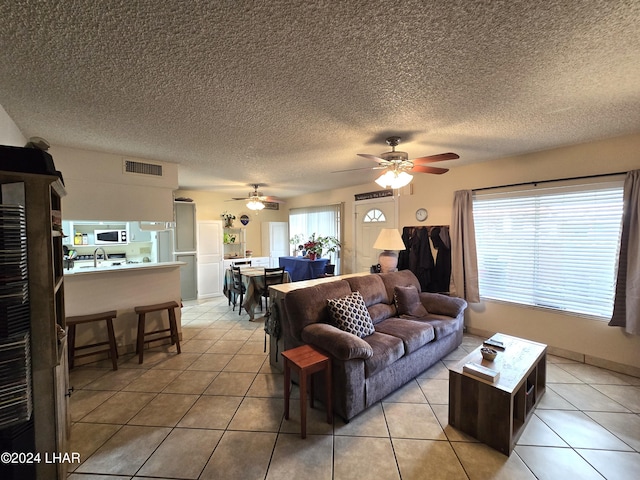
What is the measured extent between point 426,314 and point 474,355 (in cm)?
96

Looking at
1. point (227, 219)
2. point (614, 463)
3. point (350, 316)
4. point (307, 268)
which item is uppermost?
point (227, 219)

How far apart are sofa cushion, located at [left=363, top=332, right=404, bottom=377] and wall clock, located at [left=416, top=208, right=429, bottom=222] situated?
241cm

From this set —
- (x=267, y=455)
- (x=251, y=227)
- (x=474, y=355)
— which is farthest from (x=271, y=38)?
(x=251, y=227)

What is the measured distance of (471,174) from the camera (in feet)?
12.3

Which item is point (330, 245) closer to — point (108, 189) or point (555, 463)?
point (108, 189)

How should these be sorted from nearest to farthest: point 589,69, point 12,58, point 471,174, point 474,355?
point 12,58, point 589,69, point 474,355, point 471,174

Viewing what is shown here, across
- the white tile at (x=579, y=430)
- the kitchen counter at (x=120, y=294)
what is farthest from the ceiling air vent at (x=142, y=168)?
the white tile at (x=579, y=430)

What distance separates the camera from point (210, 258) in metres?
5.95

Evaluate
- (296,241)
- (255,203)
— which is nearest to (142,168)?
(255,203)

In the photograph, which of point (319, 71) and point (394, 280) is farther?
point (394, 280)

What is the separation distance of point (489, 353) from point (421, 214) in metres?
2.54

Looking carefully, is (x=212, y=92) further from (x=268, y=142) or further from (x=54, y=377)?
(x=54, y=377)

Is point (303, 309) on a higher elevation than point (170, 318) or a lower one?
higher

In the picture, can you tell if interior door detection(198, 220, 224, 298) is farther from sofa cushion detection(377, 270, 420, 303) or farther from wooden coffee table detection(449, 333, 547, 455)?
wooden coffee table detection(449, 333, 547, 455)
